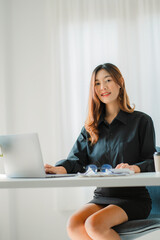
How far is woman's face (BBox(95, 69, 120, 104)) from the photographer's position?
7.09ft

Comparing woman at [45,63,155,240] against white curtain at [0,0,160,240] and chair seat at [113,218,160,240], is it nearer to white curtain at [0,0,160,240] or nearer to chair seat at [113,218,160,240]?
chair seat at [113,218,160,240]

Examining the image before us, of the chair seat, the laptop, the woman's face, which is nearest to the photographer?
the laptop

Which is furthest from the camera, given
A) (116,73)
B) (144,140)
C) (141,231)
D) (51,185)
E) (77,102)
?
(77,102)

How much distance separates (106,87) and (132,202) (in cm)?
A: 82

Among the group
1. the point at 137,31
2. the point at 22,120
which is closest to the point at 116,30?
the point at 137,31

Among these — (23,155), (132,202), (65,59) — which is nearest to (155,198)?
(132,202)

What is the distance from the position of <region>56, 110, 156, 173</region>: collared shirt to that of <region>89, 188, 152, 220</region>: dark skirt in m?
0.21

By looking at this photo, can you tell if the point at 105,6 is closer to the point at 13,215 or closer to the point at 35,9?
the point at 35,9

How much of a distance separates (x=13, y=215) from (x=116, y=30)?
6.97 ft

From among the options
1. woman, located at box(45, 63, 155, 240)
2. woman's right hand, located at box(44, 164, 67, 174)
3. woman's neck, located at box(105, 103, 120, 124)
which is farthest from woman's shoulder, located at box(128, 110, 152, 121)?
woman's right hand, located at box(44, 164, 67, 174)

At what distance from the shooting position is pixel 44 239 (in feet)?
10.1

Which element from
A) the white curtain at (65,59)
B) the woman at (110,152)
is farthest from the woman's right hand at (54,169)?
the white curtain at (65,59)

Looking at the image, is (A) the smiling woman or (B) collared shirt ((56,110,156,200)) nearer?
(B) collared shirt ((56,110,156,200))

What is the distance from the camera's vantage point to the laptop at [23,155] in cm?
132
